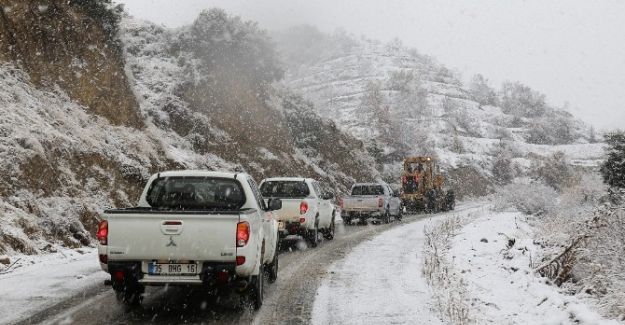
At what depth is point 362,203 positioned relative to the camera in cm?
2403

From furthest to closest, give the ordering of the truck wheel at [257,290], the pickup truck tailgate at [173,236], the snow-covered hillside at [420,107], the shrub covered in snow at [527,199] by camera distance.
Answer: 1. the snow-covered hillside at [420,107]
2. the shrub covered in snow at [527,199]
3. the truck wheel at [257,290]
4. the pickup truck tailgate at [173,236]

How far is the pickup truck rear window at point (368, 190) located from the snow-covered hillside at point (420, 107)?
983 inches

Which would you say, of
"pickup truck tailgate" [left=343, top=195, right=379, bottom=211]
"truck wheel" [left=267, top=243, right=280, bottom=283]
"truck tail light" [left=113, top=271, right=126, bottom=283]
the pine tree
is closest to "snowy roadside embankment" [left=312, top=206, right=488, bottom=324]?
"truck wheel" [left=267, top=243, right=280, bottom=283]

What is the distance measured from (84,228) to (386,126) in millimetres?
53414

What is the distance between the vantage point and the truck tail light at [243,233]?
651 centimetres

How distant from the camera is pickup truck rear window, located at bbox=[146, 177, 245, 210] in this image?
7953 millimetres

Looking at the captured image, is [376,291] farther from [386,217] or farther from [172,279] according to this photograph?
[386,217]

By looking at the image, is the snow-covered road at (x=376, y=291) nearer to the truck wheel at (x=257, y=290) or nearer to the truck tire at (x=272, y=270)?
the truck wheel at (x=257, y=290)

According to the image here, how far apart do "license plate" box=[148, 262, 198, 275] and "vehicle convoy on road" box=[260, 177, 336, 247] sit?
7.24 meters

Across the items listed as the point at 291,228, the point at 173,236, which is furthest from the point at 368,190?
the point at 173,236

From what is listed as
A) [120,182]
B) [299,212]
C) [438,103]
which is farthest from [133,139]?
[438,103]

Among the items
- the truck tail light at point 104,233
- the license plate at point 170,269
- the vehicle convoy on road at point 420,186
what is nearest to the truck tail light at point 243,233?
the license plate at point 170,269

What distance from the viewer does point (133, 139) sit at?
20.2m

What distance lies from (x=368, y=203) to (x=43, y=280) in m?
16.3
